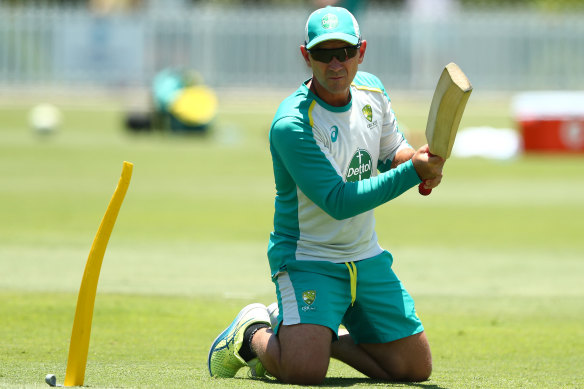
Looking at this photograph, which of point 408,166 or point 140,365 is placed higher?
point 408,166

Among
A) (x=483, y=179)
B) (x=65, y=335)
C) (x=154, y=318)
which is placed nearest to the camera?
(x=65, y=335)

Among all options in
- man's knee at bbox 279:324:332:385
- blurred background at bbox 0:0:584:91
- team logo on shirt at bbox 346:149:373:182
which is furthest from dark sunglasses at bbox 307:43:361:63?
blurred background at bbox 0:0:584:91

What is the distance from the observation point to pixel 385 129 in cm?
666

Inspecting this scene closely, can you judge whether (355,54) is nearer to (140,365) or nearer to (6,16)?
(140,365)

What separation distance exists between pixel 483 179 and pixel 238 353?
14003 mm

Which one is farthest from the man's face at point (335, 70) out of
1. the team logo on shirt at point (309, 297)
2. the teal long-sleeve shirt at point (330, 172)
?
the team logo on shirt at point (309, 297)

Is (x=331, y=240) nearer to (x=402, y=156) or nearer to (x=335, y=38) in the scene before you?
(x=402, y=156)

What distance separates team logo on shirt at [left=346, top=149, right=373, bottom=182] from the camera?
20.8 feet

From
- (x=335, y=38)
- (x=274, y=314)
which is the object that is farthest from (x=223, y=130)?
(x=335, y=38)

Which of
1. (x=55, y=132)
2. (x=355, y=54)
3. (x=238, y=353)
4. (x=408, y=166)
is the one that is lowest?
(x=55, y=132)

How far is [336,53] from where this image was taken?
20.0 ft

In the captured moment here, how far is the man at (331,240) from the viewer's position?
20.0ft

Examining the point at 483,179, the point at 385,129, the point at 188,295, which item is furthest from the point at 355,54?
the point at 483,179

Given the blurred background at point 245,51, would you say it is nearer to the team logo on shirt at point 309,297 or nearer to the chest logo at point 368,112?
the chest logo at point 368,112
